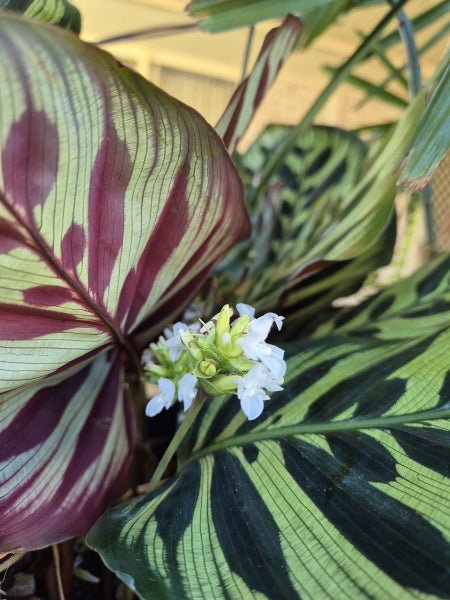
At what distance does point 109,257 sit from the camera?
24cm

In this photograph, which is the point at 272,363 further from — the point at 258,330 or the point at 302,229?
the point at 302,229

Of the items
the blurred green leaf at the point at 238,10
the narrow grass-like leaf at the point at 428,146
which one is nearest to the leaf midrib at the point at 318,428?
the narrow grass-like leaf at the point at 428,146

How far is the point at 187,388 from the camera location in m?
0.27

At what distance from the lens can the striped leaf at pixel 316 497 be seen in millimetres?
196

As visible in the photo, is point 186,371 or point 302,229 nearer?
point 186,371

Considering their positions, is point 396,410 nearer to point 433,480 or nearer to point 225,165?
point 433,480

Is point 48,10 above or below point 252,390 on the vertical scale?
above

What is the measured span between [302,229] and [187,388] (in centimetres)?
28

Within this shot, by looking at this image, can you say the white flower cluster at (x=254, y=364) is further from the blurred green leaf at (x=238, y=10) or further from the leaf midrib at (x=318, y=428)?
the blurred green leaf at (x=238, y=10)

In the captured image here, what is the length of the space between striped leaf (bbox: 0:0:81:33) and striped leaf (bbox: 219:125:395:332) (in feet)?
0.56

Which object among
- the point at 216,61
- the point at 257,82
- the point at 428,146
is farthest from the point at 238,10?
the point at 216,61

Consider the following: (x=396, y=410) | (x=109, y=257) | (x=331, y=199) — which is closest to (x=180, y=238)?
(x=109, y=257)

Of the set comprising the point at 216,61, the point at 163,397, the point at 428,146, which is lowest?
the point at 216,61

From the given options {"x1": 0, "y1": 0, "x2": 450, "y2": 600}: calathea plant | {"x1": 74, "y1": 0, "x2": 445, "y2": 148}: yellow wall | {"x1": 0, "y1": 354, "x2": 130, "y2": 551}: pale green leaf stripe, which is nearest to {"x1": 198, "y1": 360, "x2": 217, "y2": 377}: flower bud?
{"x1": 0, "y1": 0, "x2": 450, "y2": 600}: calathea plant
